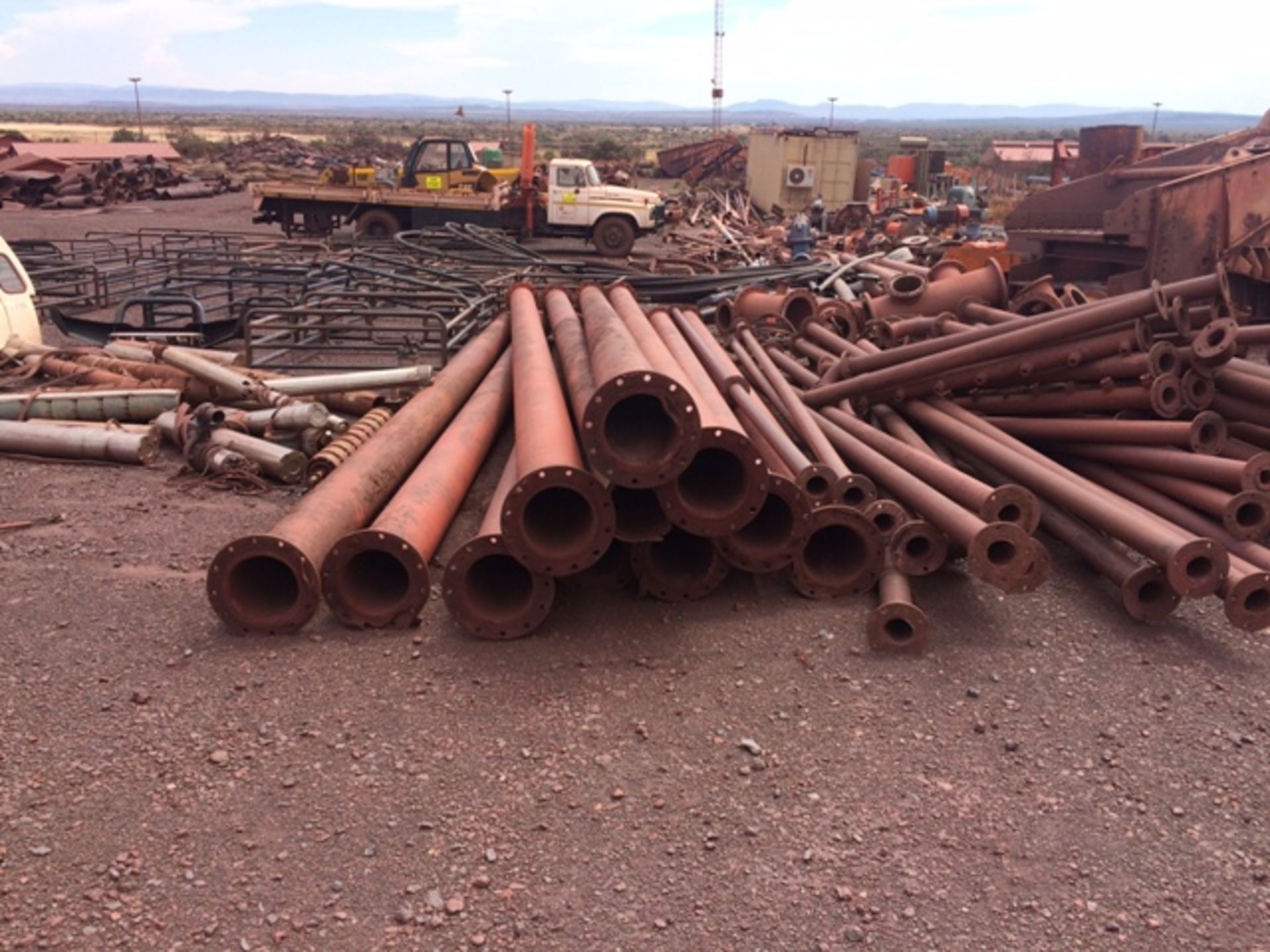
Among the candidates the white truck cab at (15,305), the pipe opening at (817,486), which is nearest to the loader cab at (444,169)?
the white truck cab at (15,305)

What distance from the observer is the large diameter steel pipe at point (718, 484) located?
513cm

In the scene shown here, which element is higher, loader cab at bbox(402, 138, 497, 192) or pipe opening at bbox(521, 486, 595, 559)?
loader cab at bbox(402, 138, 497, 192)

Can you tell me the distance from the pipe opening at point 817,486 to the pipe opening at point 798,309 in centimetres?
535

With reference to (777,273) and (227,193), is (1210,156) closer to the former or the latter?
(777,273)

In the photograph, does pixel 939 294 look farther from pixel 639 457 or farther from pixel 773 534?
pixel 639 457

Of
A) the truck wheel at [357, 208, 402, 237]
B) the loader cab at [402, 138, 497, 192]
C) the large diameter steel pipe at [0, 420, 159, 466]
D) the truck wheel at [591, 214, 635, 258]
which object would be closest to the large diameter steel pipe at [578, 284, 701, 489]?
the large diameter steel pipe at [0, 420, 159, 466]

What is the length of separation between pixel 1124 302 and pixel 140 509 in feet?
21.6

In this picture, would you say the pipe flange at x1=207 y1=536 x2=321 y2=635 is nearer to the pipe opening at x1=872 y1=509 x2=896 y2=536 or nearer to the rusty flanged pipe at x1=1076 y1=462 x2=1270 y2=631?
the pipe opening at x1=872 y1=509 x2=896 y2=536

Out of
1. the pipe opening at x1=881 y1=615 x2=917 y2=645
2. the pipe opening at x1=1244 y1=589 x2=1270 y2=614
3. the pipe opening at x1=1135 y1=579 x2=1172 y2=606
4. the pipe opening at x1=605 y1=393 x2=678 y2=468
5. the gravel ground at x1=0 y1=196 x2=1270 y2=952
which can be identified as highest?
the pipe opening at x1=605 y1=393 x2=678 y2=468

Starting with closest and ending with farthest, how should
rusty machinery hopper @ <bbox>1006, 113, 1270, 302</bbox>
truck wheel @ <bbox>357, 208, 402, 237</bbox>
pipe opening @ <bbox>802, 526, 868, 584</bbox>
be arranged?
pipe opening @ <bbox>802, 526, 868, 584</bbox>
rusty machinery hopper @ <bbox>1006, 113, 1270, 302</bbox>
truck wheel @ <bbox>357, 208, 402, 237</bbox>

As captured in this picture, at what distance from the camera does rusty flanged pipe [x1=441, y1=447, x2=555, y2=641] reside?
203 inches

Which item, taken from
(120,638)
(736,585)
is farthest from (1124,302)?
(120,638)

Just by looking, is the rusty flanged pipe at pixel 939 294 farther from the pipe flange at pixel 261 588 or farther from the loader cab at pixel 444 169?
the loader cab at pixel 444 169

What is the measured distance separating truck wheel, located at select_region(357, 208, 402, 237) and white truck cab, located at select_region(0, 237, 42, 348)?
1193 centimetres
